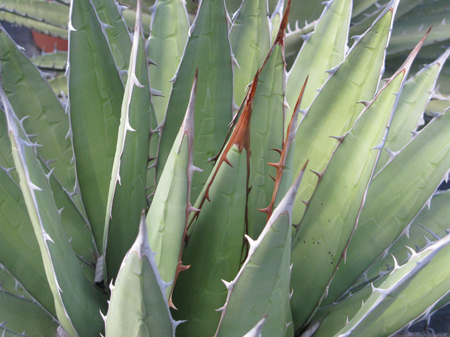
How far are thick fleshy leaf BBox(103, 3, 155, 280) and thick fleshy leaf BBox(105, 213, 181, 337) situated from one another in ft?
0.48

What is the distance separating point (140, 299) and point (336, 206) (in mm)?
296

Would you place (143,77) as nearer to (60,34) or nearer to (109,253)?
(109,253)

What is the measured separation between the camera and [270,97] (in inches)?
20.8

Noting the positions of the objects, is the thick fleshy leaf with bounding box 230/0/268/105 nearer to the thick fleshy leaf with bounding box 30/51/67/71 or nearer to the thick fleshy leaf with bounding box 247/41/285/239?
the thick fleshy leaf with bounding box 247/41/285/239

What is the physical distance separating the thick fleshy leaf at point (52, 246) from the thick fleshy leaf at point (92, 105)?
141mm

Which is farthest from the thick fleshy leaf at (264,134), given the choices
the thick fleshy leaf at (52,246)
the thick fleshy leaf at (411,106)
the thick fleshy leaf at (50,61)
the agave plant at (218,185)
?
the thick fleshy leaf at (50,61)

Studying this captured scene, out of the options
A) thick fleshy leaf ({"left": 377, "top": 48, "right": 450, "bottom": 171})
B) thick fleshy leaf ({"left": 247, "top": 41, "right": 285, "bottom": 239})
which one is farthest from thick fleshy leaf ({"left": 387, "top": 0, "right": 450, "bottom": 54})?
thick fleshy leaf ({"left": 247, "top": 41, "right": 285, "bottom": 239})

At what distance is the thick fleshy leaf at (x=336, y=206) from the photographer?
538 millimetres

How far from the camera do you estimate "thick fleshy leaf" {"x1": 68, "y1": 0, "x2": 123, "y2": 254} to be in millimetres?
599

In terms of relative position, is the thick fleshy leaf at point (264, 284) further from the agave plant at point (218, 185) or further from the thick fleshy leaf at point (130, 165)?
the thick fleshy leaf at point (130, 165)

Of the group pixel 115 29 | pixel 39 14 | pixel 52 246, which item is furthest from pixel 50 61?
pixel 52 246

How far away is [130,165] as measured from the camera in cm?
53

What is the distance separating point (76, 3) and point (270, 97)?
29 centimetres

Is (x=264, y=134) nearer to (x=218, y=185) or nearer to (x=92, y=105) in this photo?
(x=218, y=185)
